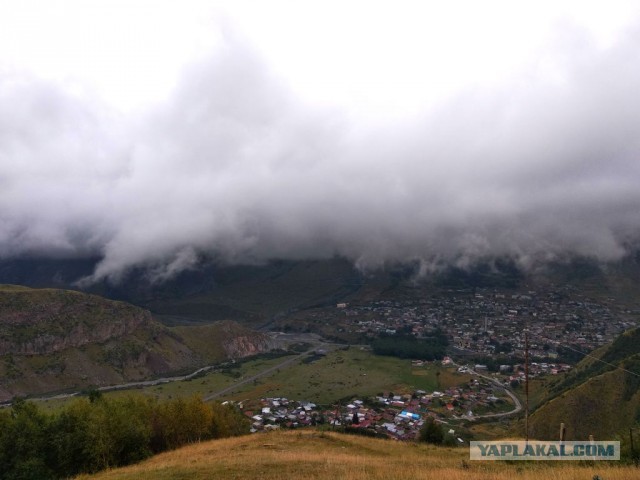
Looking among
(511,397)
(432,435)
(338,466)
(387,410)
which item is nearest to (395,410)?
(387,410)

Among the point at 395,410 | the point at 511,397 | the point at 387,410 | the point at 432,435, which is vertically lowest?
the point at 511,397

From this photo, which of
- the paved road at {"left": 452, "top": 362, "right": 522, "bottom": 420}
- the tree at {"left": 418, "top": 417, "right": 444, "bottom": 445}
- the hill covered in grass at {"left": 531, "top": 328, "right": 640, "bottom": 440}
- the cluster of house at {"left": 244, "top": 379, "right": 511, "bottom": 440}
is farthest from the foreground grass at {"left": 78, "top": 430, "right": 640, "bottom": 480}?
the paved road at {"left": 452, "top": 362, "right": 522, "bottom": 420}

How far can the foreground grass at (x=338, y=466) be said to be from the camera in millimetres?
19969

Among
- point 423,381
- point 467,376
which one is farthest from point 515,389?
point 423,381

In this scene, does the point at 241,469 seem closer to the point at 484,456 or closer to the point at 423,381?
the point at 484,456

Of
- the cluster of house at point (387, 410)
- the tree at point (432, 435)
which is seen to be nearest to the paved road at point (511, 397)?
the cluster of house at point (387, 410)

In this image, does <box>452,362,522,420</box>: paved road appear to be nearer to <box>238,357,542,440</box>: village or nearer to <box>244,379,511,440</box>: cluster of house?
<box>238,357,542,440</box>: village

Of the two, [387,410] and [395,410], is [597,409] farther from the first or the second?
[387,410]

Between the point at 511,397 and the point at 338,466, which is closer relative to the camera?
the point at 338,466

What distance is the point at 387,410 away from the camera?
5335 inches

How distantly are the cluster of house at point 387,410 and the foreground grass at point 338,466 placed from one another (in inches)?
2634

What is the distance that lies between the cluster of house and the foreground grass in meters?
66.9

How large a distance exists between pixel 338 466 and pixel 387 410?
120m

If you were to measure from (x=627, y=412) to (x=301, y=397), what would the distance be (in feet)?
346
